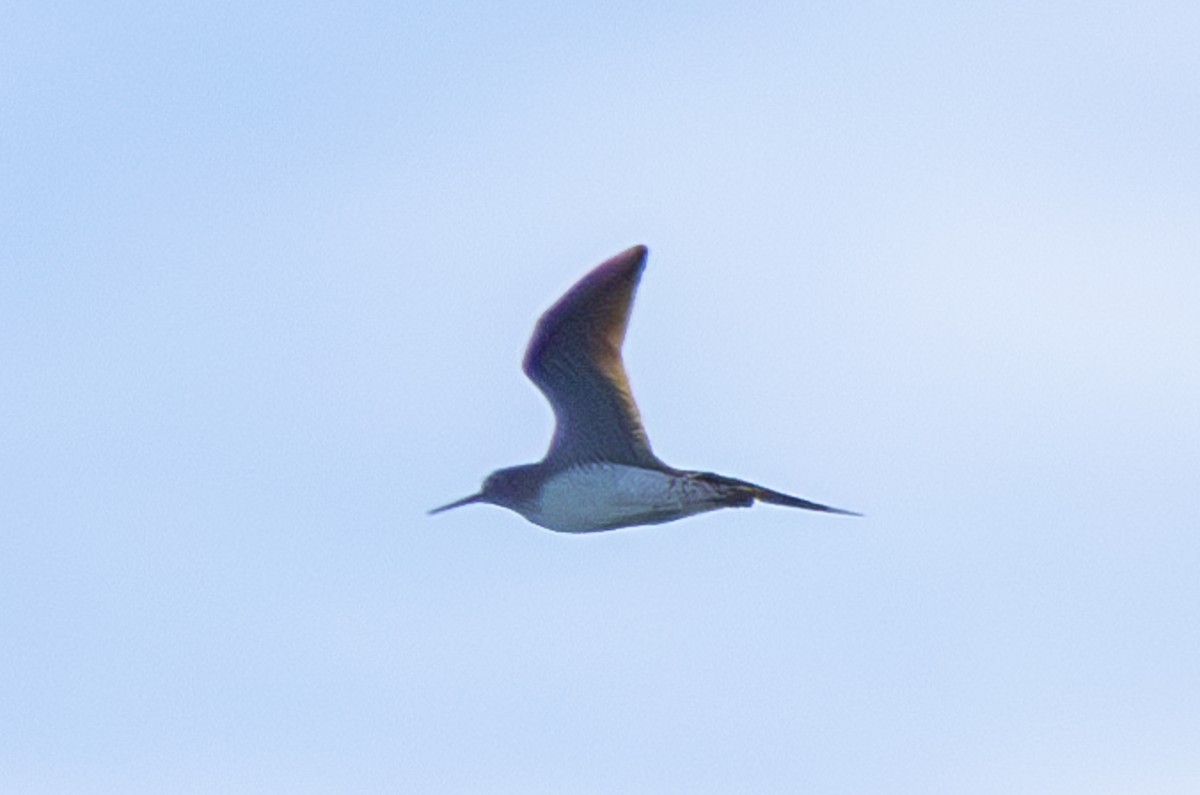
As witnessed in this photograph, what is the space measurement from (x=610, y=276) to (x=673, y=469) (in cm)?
164

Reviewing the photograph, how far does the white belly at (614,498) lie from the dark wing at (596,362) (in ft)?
0.54

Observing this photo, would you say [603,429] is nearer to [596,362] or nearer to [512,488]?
[596,362]

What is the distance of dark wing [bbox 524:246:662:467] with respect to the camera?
18.5 metres

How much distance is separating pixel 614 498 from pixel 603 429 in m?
0.59

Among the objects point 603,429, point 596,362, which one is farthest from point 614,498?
point 596,362

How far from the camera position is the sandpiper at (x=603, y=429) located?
18.4m

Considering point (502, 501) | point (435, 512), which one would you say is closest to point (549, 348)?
point (502, 501)

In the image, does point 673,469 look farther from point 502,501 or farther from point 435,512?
point 435,512

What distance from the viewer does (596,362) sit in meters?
18.8

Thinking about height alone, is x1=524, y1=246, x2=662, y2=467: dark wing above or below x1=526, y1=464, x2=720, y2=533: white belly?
above

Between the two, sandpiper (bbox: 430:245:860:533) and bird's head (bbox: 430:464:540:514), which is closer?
sandpiper (bbox: 430:245:860:533)

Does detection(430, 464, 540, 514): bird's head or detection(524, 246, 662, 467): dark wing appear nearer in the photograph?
detection(524, 246, 662, 467): dark wing

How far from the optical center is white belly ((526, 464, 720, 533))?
18.4 meters

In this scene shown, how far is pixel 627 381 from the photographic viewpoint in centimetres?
1884
